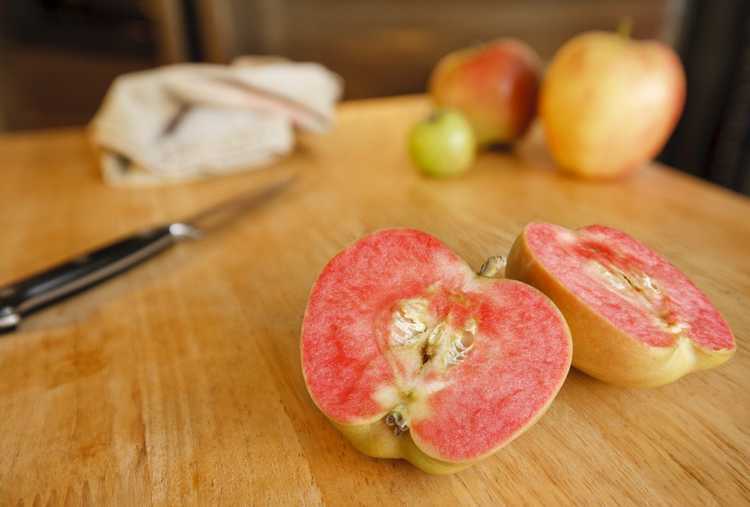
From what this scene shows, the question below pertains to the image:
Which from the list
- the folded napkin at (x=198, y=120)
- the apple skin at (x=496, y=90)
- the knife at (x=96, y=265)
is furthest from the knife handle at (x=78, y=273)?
the apple skin at (x=496, y=90)

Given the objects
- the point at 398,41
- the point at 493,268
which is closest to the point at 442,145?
the point at 493,268

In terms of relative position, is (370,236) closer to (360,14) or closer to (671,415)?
(671,415)

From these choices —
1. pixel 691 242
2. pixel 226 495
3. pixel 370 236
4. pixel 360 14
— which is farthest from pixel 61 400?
pixel 360 14

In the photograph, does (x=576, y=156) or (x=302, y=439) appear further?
(x=576, y=156)

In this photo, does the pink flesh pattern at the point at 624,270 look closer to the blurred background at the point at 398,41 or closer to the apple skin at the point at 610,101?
the apple skin at the point at 610,101

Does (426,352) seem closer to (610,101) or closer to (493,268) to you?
(493,268)

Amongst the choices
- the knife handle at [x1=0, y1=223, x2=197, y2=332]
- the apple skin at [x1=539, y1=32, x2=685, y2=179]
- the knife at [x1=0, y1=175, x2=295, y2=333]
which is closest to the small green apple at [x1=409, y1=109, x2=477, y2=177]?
the apple skin at [x1=539, y1=32, x2=685, y2=179]
